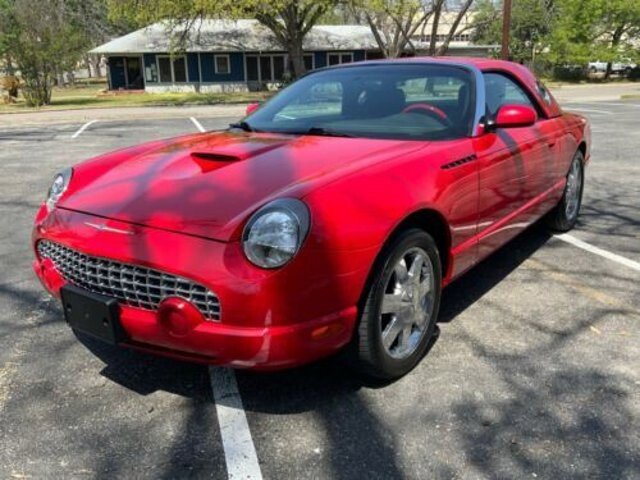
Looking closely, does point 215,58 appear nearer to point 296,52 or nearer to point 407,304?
point 296,52

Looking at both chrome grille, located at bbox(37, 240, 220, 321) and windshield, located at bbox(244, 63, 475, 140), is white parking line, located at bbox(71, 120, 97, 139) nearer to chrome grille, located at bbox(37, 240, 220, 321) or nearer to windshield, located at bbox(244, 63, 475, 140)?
windshield, located at bbox(244, 63, 475, 140)

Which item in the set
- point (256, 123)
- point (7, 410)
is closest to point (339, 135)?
point (256, 123)

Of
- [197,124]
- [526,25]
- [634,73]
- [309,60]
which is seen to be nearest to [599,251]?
[197,124]

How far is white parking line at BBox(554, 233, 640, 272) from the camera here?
4.80m

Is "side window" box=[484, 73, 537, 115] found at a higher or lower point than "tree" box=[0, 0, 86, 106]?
lower

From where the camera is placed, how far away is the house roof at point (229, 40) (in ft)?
127

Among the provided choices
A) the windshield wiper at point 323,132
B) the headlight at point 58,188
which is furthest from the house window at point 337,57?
the headlight at point 58,188

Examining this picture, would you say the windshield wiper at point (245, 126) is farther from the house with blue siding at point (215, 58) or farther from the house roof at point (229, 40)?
the house with blue siding at point (215, 58)

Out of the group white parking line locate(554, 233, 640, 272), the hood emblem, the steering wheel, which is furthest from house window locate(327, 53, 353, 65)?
the hood emblem

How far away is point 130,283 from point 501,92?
2.96m

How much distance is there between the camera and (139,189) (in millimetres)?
2994

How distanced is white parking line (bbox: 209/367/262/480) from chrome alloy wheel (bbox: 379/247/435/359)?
757mm

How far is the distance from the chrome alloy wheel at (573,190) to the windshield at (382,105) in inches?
79.5

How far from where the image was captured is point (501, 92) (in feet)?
14.5
